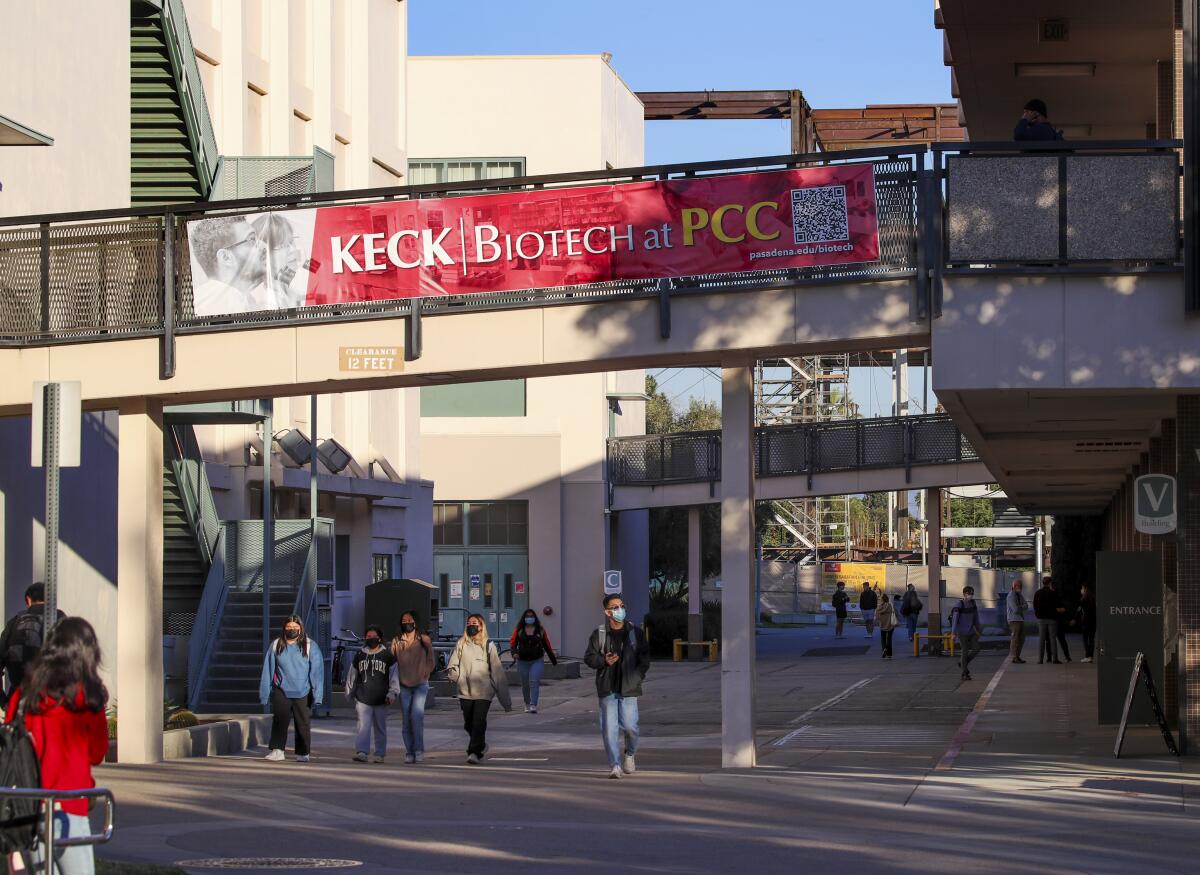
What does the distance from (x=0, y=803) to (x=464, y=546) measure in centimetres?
4001

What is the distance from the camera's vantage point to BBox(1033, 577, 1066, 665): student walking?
33375 millimetres

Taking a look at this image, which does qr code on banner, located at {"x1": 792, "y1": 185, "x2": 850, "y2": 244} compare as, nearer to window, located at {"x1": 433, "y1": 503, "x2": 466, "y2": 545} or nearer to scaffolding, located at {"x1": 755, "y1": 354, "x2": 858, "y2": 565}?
window, located at {"x1": 433, "y1": 503, "x2": 466, "y2": 545}

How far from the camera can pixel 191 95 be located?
24.0 meters

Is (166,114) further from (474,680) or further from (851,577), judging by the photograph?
(851,577)

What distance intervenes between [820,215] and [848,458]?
2639cm

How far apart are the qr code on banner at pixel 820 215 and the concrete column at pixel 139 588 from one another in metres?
6.97

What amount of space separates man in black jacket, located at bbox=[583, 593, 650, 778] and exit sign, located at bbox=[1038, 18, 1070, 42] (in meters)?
9.59

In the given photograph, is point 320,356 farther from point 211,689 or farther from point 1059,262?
point 211,689

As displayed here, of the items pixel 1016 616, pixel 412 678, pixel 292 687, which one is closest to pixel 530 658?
pixel 412 678

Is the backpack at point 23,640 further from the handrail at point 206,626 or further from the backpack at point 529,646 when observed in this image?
the backpack at point 529,646

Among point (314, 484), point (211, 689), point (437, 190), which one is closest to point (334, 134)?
point (314, 484)

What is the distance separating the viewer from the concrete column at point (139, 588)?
57.4ft

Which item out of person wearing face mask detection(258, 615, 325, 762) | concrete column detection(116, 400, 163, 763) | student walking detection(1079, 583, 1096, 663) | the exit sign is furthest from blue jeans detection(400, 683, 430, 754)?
student walking detection(1079, 583, 1096, 663)

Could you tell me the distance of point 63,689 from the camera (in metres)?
8.17
